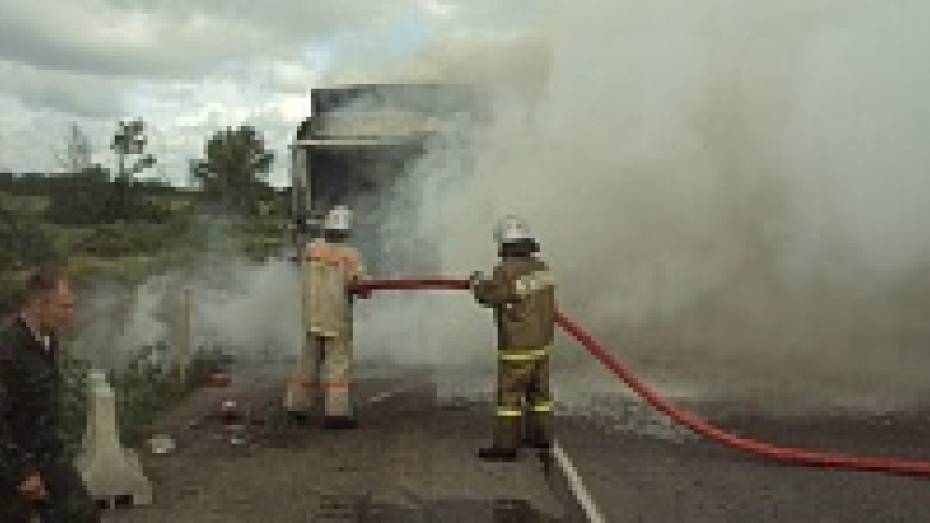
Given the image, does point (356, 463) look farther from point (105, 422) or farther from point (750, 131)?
point (750, 131)

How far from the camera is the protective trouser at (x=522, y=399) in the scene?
774 cm

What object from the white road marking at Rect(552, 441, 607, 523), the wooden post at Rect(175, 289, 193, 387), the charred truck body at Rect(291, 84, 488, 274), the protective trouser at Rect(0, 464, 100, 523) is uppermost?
the charred truck body at Rect(291, 84, 488, 274)

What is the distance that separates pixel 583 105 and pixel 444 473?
20.2 feet

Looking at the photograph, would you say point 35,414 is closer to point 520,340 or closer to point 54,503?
point 54,503

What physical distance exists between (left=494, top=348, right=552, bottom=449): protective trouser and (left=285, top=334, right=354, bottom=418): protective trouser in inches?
66.1

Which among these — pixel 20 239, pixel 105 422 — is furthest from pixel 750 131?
pixel 20 239

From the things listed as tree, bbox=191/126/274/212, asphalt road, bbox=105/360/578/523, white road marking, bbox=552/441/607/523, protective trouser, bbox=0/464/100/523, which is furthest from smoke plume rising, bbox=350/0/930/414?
tree, bbox=191/126/274/212

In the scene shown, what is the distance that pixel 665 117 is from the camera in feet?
39.2

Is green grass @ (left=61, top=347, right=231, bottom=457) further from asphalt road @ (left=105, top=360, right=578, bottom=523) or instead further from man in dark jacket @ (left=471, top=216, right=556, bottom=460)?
man in dark jacket @ (left=471, top=216, right=556, bottom=460)

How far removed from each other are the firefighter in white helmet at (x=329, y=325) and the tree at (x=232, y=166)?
37.2 m

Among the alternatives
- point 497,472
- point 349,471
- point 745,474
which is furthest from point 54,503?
point 745,474

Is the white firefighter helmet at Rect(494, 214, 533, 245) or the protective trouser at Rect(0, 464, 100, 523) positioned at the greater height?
the white firefighter helmet at Rect(494, 214, 533, 245)

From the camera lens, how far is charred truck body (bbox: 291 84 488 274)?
1527cm

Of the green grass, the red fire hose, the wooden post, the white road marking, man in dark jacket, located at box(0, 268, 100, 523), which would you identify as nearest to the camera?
man in dark jacket, located at box(0, 268, 100, 523)
